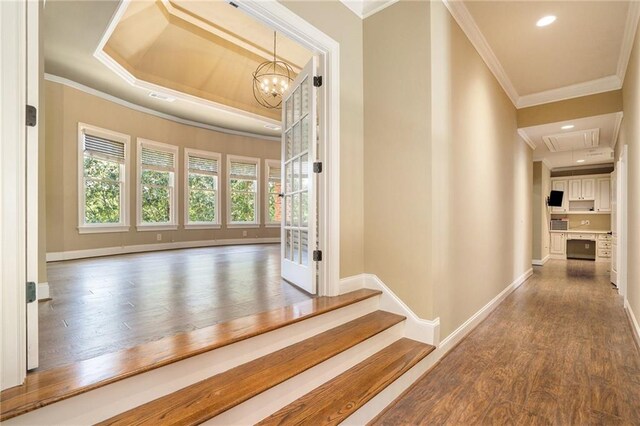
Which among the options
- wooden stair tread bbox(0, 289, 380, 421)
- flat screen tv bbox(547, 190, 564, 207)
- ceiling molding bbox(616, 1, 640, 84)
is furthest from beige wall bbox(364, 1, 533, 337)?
flat screen tv bbox(547, 190, 564, 207)

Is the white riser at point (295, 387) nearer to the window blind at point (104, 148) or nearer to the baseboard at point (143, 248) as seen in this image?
the baseboard at point (143, 248)

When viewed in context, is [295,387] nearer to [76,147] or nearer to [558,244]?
[76,147]

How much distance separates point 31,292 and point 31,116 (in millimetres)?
760

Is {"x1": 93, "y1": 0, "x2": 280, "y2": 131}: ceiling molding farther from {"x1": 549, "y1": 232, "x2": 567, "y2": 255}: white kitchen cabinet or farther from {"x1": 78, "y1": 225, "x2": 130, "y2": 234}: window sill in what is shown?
{"x1": 549, "y1": 232, "x2": 567, "y2": 255}: white kitchen cabinet

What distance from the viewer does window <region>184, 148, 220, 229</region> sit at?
7152 millimetres

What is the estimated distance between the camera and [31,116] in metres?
1.30

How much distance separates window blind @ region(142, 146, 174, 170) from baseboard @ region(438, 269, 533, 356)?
6.48m

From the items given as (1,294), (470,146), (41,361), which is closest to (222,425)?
(41,361)

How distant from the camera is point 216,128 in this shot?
7.57 m

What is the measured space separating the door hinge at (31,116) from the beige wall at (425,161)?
7.46 feet

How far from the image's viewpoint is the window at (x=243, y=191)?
7.93 m

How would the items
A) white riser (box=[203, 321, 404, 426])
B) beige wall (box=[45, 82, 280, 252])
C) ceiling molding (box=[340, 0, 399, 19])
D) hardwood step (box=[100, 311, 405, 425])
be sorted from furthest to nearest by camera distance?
beige wall (box=[45, 82, 280, 252]) < ceiling molding (box=[340, 0, 399, 19]) < white riser (box=[203, 321, 404, 426]) < hardwood step (box=[100, 311, 405, 425])

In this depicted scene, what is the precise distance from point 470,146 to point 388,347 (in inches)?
85.3

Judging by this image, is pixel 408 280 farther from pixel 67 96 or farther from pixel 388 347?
pixel 67 96
